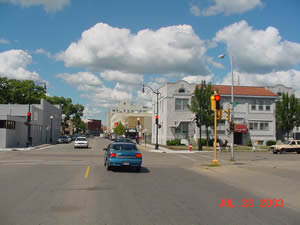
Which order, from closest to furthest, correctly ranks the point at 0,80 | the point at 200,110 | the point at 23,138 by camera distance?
1. the point at 200,110
2. the point at 23,138
3. the point at 0,80

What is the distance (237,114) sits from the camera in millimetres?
53062

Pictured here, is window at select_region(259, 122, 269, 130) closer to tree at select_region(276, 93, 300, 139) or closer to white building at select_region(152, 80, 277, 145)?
white building at select_region(152, 80, 277, 145)

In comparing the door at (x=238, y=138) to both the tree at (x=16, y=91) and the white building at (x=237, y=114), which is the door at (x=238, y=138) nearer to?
the white building at (x=237, y=114)

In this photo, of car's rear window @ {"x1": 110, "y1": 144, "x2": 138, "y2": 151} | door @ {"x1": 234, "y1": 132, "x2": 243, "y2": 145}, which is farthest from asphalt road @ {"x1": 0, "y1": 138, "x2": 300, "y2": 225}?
door @ {"x1": 234, "y1": 132, "x2": 243, "y2": 145}

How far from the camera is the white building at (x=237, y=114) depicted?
53013 millimetres

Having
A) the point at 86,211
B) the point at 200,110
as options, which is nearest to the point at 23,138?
the point at 200,110

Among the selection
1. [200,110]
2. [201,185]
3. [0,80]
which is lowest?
[201,185]

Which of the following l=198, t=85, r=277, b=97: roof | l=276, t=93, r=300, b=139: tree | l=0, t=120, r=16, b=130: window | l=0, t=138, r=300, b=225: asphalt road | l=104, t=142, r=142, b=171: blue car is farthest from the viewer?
l=198, t=85, r=277, b=97: roof

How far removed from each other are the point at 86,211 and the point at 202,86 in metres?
38.8

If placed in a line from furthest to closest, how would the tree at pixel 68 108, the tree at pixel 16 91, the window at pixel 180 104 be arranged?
the tree at pixel 68 108
the tree at pixel 16 91
the window at pixel 180 104

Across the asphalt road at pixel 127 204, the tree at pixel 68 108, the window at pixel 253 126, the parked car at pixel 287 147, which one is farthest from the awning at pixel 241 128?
the tree at pixel 68 108

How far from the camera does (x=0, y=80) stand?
269ft

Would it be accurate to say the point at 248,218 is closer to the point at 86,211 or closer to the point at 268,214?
the point at 268,214

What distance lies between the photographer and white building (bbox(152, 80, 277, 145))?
5301cm
